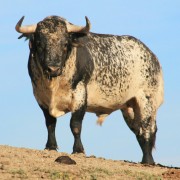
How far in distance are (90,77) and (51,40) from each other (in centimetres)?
156

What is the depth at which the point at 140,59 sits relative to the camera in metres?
20.4

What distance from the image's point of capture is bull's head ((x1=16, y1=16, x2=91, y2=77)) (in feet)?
55.7

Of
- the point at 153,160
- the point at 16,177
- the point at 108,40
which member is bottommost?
the point at 16,177

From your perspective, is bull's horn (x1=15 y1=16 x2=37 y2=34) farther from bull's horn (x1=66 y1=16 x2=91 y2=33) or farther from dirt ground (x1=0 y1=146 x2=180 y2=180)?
dirt ground (x1=0 y1=146 x2=180 y2=180)

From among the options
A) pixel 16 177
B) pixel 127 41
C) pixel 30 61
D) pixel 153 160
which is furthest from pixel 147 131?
pixel 16 177

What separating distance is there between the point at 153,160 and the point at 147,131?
753 millimetres

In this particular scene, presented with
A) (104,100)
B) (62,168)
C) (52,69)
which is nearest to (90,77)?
(104,100)

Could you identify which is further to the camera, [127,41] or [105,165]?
[127,41]

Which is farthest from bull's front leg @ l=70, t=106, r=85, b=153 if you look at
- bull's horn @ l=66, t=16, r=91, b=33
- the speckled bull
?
bull's horn @ l=66, t=16, r=91, b=33

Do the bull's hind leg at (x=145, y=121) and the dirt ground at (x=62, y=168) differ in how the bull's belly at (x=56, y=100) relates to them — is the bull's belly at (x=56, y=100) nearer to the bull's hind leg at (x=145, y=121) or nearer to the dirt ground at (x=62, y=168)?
the dirt ground at (x=62, y=168)

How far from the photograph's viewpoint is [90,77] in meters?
18.2

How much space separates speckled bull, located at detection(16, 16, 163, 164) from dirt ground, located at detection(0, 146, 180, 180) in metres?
1.34

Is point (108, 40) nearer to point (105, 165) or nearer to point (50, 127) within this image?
point (50, 127)

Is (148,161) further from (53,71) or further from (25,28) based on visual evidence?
(25,28)
